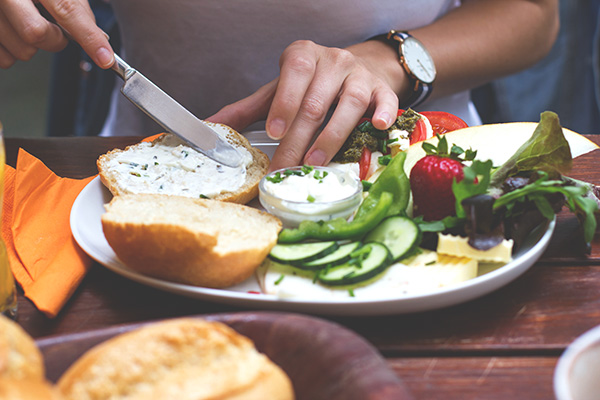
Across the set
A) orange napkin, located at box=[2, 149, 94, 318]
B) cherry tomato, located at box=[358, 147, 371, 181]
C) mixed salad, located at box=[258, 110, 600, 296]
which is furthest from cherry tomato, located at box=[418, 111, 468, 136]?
orange napkin, located at box=[2, 149, 94, 318]

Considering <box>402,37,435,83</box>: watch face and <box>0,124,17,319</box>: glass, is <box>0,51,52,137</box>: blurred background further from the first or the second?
<box>0,124,17,319</box>: glass

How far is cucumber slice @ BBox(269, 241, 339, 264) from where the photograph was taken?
1305mm

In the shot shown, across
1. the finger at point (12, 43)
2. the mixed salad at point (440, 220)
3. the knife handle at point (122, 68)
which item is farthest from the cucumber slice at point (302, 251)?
the finger at point (12, 43)

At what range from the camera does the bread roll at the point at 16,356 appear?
2.25 ft

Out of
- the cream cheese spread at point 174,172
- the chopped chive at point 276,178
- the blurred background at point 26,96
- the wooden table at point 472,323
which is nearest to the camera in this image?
the wooden table at point 472,323

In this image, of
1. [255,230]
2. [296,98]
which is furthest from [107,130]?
[255,230]

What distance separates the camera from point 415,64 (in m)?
2.45

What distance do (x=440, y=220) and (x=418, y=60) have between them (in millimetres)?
1224

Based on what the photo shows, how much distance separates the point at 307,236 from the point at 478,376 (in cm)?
57

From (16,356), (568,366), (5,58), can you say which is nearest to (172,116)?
(5,58)

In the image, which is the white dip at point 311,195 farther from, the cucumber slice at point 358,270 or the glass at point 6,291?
the glass at point 6,291

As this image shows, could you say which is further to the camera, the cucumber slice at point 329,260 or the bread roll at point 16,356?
the cucumber slice at point 329,260

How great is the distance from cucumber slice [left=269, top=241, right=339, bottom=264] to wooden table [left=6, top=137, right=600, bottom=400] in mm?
167

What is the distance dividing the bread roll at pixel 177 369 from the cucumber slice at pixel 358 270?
43 cm
